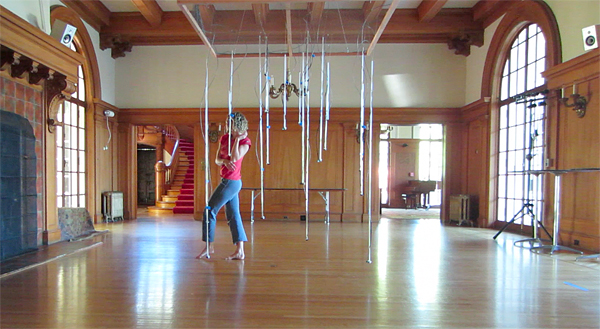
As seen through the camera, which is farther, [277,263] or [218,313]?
[277,263]

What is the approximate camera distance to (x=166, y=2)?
6.49m

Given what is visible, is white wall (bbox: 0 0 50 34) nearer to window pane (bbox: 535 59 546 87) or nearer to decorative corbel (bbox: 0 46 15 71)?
decorative corbel (bbox: 0 46 15 71)

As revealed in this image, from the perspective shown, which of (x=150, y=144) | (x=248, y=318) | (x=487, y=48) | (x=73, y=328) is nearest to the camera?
(x=73, y=328)

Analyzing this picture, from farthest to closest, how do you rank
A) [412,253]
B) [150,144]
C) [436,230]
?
[150,144]
[436,230]
[412,253]

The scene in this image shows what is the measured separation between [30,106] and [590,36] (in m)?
6.85

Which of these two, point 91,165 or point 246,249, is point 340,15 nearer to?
point 246,249

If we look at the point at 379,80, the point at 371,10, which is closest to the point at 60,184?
the point at 371,10

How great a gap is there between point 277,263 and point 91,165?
528cm

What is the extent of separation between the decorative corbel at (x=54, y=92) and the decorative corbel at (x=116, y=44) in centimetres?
307

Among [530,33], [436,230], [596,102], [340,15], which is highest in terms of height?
[530,33]

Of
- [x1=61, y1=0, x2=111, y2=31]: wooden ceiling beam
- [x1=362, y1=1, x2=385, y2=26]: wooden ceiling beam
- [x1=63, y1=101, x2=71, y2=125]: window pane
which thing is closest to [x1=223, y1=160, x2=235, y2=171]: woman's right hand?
[x1=362, y1=1, x2=385, y2=26]: wooden ceiling beam

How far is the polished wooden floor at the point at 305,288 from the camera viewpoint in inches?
83.4

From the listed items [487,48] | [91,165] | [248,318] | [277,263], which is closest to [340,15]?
[277,263]

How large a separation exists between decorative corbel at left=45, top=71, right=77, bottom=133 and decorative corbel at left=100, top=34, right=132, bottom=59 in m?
3.07
